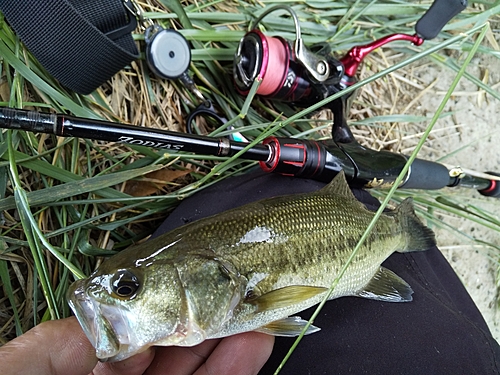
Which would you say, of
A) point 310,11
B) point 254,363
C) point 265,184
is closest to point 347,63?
point 310,11

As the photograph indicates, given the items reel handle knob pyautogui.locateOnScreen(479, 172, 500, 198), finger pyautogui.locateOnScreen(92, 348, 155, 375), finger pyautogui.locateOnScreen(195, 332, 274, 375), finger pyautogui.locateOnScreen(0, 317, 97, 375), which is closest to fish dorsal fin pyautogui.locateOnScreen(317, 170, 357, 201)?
finger pyautogui.locateOnScreen(195, 332, 274, 375)

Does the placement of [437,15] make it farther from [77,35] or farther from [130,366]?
[130,366]

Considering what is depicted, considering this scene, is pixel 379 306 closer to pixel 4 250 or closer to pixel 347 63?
pixel 347 63

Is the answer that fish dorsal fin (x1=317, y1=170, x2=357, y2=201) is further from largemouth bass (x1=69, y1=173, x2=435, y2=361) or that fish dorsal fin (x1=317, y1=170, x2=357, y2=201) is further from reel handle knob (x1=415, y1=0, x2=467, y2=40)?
reel handle knob (x1=415, y1=0, x2=467, y2=40)

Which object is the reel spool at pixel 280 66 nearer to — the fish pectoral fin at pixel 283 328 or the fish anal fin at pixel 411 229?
the fish anal fin at pixel 411 229

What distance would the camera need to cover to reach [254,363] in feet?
4.82

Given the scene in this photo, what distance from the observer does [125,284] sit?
1.21 metres

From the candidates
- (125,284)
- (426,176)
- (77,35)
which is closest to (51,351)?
(125,284)

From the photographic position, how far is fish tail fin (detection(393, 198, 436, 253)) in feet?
5.81

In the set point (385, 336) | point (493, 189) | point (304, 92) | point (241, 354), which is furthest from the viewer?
point (493, 189)

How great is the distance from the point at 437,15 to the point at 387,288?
4.12ft

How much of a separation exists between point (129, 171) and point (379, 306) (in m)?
1.09

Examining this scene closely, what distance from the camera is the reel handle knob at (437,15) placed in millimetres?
1962

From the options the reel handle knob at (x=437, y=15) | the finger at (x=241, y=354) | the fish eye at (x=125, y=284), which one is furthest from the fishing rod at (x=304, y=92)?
the finger at (x=241, y=354)
